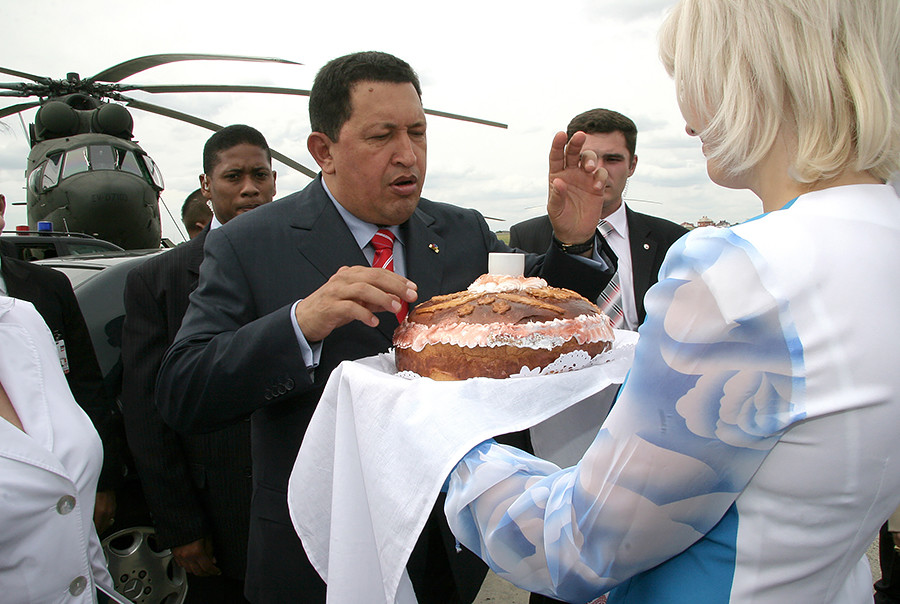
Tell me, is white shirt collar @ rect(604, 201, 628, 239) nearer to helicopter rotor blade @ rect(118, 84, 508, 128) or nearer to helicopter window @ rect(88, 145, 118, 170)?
helicopter rotor blade @ rect(118, 84, 508, 128)

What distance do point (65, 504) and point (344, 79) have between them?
58.7 inches

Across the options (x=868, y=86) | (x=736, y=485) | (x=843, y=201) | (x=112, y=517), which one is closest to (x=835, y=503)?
(x=736, y=485)

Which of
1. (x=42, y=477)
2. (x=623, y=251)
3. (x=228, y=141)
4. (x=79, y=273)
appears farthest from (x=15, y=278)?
(x=623, y=251)

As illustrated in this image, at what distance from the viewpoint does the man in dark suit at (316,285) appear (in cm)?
159

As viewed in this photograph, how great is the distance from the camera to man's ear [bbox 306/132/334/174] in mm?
2039

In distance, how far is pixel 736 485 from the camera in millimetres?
776

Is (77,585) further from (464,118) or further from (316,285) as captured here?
(464,118)

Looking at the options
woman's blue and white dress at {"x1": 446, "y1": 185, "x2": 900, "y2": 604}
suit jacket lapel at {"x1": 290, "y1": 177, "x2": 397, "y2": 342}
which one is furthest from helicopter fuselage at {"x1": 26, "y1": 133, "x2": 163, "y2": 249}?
woman's blue and white dress at {"x1": 446, "y1": 185, "x2": 900, "y2": 604}

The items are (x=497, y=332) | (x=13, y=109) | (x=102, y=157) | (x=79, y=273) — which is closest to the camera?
(x=497, y=332)

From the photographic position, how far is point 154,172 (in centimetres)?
1169

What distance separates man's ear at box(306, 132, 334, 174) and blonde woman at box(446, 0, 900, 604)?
1.36 m

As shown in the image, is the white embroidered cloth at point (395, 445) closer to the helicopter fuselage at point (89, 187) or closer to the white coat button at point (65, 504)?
the white coat button at point (65, 504)

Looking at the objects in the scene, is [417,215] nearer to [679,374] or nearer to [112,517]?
[679,374]

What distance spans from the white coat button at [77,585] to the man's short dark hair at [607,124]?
371cm
